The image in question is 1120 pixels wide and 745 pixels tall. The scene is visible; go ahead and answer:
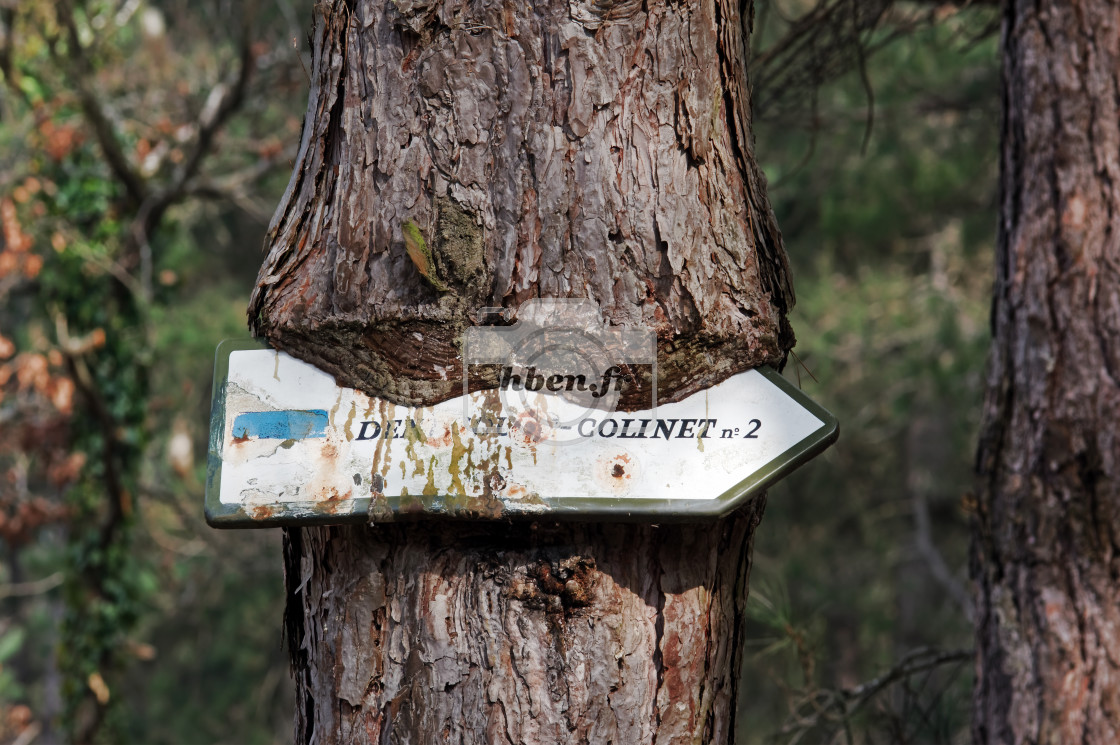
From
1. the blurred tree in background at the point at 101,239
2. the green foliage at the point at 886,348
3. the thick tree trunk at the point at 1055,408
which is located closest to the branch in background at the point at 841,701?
the thick tree trunk at the point at 1055,408

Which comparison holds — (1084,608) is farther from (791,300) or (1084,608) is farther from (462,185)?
(462,185)

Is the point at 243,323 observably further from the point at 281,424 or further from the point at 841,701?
the point at 281,424

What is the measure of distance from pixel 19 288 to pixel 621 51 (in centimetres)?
681

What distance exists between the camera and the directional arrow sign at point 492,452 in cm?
90

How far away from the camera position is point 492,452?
0.91m

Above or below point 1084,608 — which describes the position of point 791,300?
above

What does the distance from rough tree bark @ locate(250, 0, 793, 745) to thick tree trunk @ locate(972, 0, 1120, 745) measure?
1333 millimetres

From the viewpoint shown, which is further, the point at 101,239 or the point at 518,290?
the point at 101,239

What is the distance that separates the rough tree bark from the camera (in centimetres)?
90

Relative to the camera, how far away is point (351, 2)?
3.21ft

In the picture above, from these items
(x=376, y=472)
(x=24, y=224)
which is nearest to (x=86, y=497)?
(x=24, y=224)

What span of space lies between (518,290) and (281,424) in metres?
0.30

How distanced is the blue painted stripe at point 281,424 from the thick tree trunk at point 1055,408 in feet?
5.51

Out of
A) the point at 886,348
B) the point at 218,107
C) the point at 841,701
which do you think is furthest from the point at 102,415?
the point at 886,348
